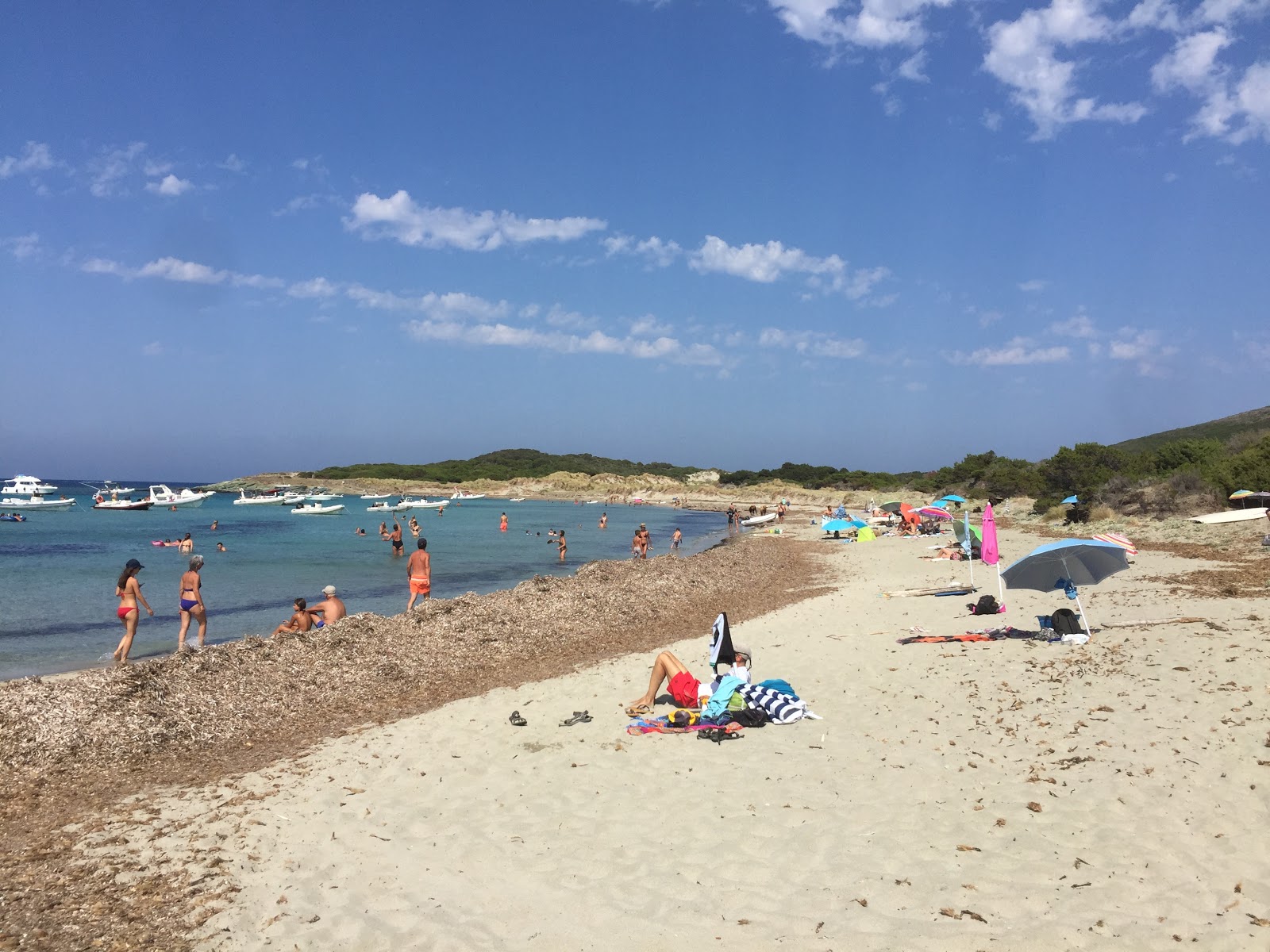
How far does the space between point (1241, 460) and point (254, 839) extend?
1412 inches

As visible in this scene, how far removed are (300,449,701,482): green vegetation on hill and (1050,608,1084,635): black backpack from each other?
115m

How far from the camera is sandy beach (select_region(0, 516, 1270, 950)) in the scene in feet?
15.1

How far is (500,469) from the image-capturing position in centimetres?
13675

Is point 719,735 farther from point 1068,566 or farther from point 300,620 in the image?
point 300,620

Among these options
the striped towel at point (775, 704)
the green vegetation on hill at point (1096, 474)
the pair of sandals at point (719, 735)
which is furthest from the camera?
the green vegetation on hill at point (1096, 474)

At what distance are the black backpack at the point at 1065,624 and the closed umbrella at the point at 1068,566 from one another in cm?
14

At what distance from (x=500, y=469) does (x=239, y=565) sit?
107m

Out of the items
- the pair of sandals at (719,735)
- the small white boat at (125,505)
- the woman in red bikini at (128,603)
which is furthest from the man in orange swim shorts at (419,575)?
the small white boat at (125,505)

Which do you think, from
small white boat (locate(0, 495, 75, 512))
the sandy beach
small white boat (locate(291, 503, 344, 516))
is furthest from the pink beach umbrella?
small white boat (locate(0, 495, 75, 512))

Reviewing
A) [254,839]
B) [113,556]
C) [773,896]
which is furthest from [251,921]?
[113,556]

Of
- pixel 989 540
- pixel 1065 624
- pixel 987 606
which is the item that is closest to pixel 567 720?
pixel 1065 624

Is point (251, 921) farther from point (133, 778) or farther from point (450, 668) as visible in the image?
point (450, 668)

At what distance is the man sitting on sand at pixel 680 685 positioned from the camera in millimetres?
8688

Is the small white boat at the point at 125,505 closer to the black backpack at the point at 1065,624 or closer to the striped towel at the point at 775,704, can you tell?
the striped towel at the point at 775,704
